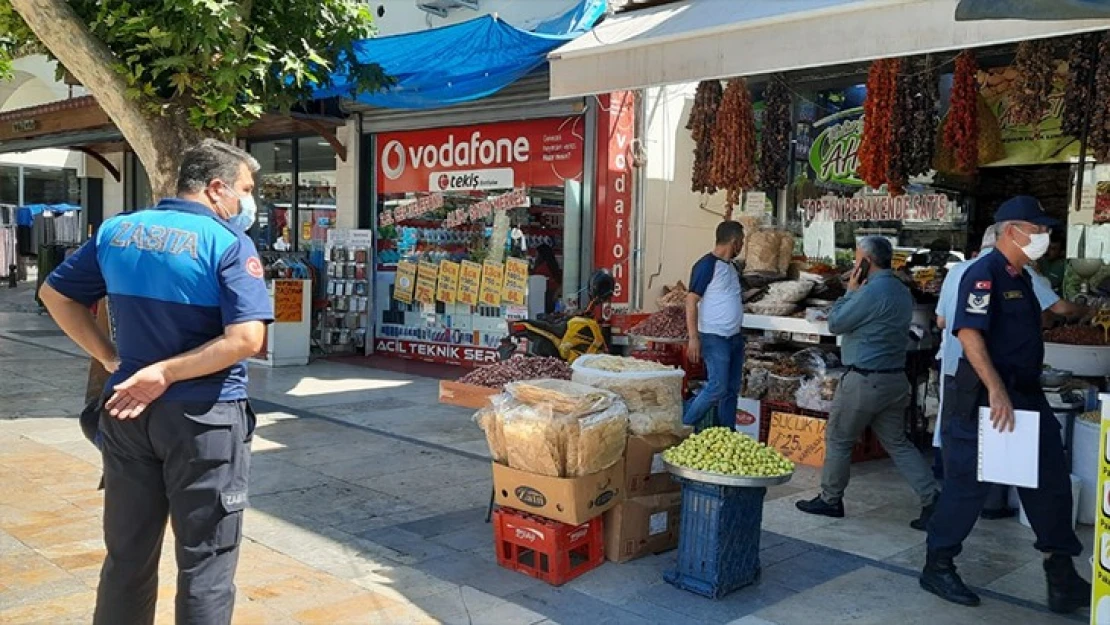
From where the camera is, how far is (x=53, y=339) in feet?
47.2

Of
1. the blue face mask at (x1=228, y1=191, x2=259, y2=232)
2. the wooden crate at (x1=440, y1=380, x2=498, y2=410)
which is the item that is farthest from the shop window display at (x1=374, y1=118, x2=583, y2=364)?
the blue face mask at (x1=228, y1=191, x2=259, y2=232)

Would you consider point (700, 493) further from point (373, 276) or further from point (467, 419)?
point (373, 276)

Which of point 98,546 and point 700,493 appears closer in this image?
point 700,493

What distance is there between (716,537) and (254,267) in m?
2.53

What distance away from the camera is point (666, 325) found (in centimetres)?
806

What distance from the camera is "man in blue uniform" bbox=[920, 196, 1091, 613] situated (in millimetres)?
4395

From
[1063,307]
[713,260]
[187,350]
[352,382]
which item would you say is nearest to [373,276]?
[352,382]

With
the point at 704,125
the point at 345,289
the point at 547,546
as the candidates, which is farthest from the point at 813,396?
the point at 345,289

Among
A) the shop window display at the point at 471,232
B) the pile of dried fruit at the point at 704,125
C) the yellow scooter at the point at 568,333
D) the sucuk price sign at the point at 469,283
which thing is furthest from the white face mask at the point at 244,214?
the sucuk price sign at the point at 469,283

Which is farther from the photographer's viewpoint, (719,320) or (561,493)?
(719,320)

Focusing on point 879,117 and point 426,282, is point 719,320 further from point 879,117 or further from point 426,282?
point 426,282

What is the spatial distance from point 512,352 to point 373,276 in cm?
465

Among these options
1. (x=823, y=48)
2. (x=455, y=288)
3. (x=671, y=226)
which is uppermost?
(x=823, y=48)

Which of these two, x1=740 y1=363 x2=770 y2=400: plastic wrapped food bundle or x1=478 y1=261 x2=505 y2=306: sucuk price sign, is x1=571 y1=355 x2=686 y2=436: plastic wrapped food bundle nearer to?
x1=740 y1=363 x2=770 y2=400: plastic wrapped food bundle
